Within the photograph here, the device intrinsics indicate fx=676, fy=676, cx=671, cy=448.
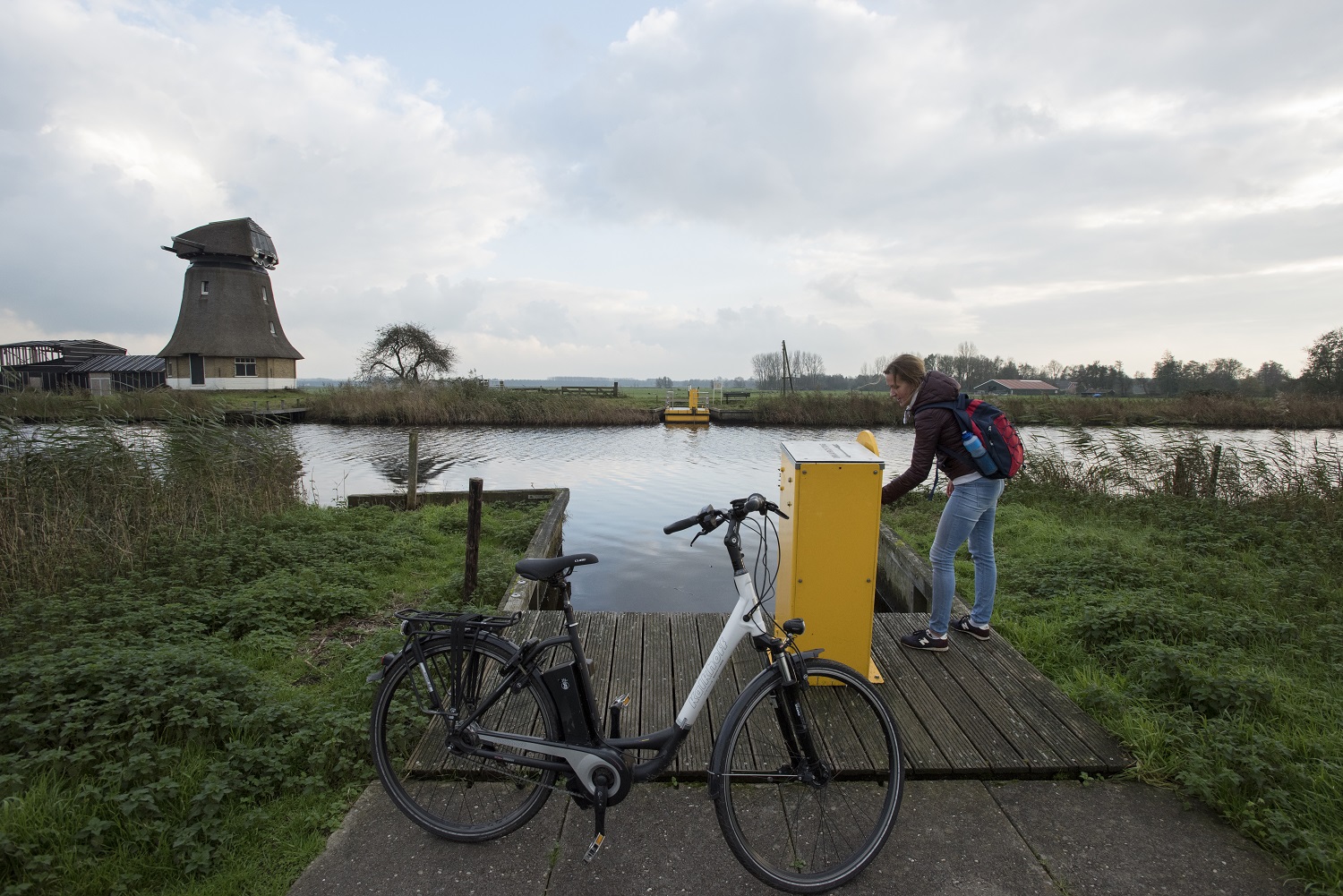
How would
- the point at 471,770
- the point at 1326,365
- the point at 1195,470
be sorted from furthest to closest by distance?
the point at 1326,365 < the point at 1195,470 < the point at 471,770

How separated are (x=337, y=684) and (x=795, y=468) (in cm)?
300

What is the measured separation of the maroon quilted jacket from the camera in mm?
3826

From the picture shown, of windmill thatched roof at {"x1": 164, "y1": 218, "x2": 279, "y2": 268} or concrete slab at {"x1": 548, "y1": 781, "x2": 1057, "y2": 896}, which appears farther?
windmill thatched roof at {"x1": 164, "y1": 218, "x2": 279, "y2": 268}

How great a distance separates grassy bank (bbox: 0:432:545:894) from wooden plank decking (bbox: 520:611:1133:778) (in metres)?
1.38

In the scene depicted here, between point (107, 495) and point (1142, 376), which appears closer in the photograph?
point (107, 495)

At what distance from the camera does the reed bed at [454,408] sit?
32156mm

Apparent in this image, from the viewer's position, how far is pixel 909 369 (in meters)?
4.00

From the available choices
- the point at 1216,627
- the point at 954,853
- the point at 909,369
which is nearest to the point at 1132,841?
the point at 954,853

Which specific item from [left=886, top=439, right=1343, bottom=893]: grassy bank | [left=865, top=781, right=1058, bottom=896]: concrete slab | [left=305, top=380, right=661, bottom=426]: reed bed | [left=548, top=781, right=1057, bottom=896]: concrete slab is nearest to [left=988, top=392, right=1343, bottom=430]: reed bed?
[left=305, top=380, right=661, bottom=426]: reed bed

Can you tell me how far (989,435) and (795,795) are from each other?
7.53 ft

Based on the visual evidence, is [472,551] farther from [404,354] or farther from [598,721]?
[404,354]

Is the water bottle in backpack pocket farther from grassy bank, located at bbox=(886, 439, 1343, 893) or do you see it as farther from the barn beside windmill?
the barn beside windmill

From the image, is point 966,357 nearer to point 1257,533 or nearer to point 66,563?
point 1257,533

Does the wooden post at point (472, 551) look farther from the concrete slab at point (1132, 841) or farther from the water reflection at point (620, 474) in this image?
the concrete slab at point (1132, 841)
